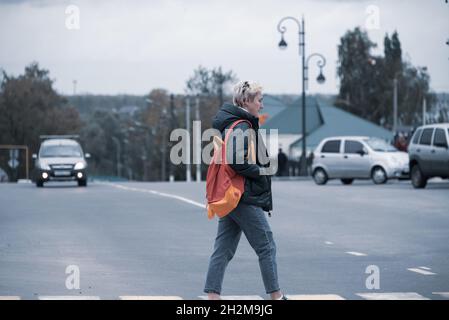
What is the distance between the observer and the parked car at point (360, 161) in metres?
41.1

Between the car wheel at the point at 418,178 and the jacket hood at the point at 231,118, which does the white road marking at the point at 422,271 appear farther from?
the car wheel at the point at 418,178

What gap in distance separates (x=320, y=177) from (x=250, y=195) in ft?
109

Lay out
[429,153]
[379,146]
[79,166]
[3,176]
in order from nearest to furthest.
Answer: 1. [429,153]
2. [79,166]
3. [379,146]
4. [3,176]

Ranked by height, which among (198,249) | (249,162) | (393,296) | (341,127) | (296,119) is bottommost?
(198,249)

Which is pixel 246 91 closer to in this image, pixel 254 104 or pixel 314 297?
pixel 254 104

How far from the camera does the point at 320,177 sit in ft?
139

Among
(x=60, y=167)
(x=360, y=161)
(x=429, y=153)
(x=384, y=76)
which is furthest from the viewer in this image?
(x=384, y=76)

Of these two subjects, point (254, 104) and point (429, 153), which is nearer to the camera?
point (254, 104)

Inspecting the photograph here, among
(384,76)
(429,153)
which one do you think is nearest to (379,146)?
(429,153)

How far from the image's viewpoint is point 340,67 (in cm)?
11906

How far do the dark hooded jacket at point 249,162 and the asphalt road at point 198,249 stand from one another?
1.58 m

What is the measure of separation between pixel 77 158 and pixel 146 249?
26.9 m

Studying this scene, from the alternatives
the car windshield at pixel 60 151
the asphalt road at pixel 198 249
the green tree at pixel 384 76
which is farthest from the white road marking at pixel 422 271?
the green tree at pixel 384 76

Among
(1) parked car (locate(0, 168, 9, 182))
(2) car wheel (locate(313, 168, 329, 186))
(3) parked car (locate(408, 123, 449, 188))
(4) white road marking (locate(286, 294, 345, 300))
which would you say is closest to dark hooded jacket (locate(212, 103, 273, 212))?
(4) white road marking (locate(286, 294, 345, 300))
